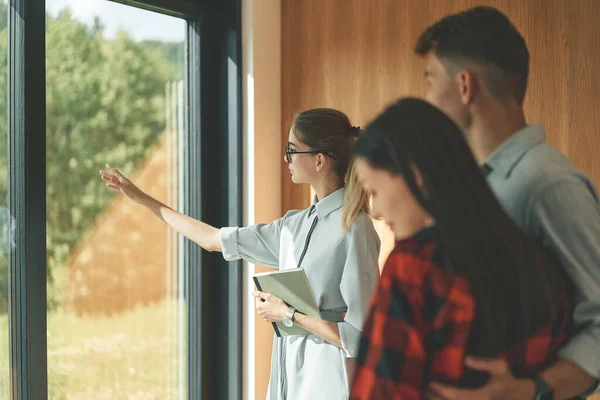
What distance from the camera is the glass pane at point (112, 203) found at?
8.57 ft

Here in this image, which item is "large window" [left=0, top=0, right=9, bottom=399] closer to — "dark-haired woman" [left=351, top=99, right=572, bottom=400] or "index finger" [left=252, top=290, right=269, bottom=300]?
"index finger" [left=252, top=290, right=269, bottom=300]

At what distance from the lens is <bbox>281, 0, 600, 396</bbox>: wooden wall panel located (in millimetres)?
2488

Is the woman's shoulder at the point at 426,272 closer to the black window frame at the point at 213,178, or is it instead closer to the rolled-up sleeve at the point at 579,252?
the rolled-up sleeve at the point at 579,252

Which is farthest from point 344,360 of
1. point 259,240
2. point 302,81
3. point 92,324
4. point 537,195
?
point 302,81

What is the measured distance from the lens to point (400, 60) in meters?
2.93

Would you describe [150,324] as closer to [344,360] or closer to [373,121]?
[344,360]

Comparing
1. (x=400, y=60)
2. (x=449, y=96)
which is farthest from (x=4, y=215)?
(x=449, y=96)

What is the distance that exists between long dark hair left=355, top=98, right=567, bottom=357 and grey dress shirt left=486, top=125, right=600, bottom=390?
0.12 metres


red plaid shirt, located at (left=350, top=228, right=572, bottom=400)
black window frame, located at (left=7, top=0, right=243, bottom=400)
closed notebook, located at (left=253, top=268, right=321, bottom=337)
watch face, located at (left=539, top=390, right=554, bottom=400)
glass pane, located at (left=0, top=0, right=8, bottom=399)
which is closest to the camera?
red plaid shirt, located at (left=350, top=228, right=572, bottom=400)

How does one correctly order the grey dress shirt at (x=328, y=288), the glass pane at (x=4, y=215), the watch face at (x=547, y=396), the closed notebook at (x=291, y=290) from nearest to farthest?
the watch face at (x=547, y=396)
the closed notebook at (x=291, y=290)
the grey dress shirt at (x=328, y=288)
the glass pane at (x=4, y=215)

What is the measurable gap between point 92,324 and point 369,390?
2.00 m

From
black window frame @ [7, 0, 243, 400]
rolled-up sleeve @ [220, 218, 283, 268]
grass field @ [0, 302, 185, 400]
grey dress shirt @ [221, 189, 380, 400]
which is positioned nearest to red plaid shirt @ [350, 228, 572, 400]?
grey dress shirt @ [221, 189, 380, 400]

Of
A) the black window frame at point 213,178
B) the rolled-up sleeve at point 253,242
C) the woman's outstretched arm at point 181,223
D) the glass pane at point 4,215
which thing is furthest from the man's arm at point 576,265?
the black window frame at point 213,178

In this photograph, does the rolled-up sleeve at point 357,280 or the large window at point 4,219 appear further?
the large window at point 4,219
